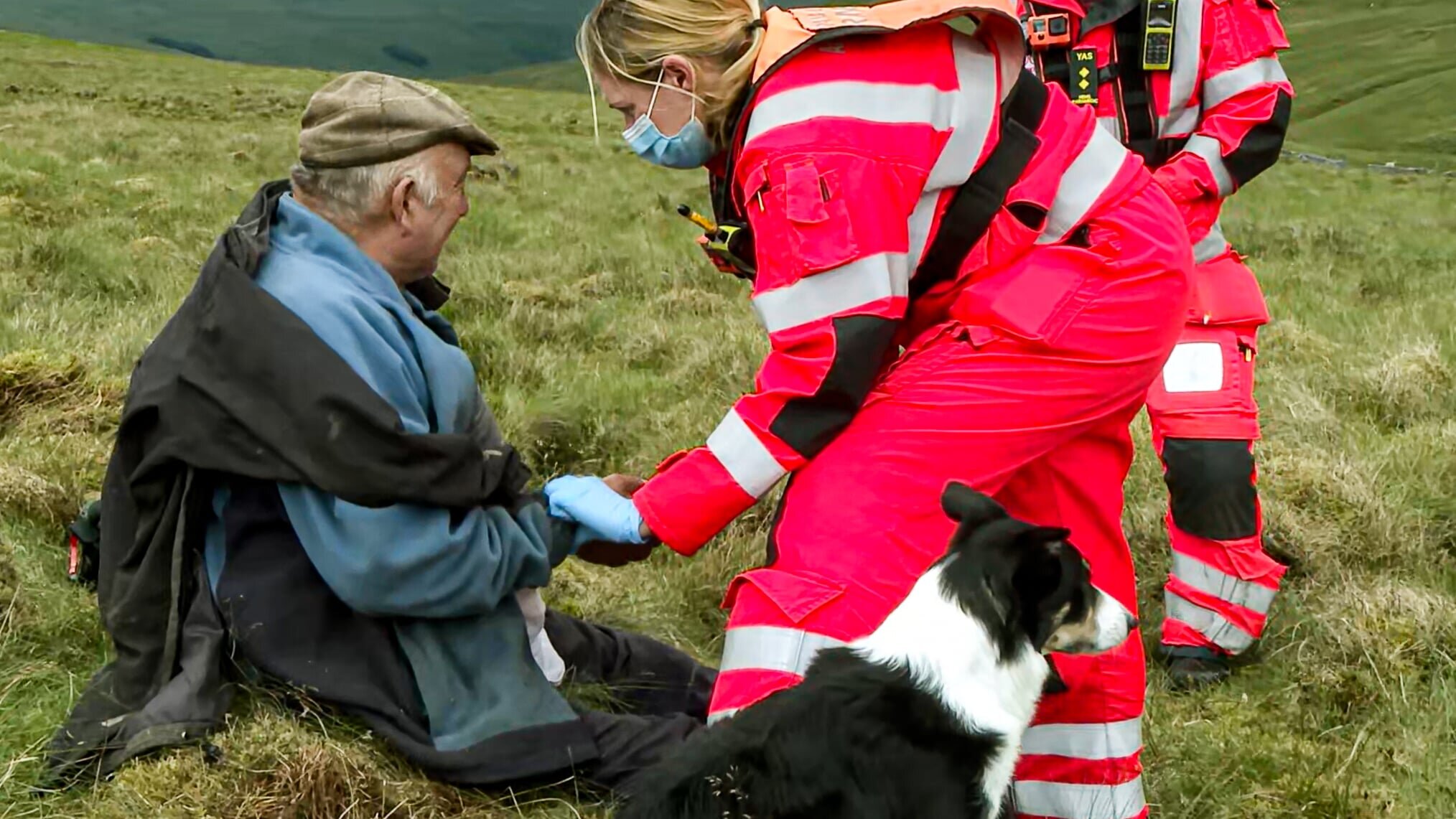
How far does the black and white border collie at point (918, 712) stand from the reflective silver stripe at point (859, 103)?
87cm

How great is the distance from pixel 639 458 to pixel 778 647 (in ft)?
10.6

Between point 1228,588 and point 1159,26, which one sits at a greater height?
point 1159,26

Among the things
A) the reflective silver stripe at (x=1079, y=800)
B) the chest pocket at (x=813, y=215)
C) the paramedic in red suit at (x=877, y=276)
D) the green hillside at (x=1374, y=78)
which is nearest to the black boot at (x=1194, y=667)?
the reflective silver stripe at (x=1079, y=800)

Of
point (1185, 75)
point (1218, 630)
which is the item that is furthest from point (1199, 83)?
point (1218, 630)

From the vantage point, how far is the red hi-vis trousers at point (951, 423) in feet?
9.94

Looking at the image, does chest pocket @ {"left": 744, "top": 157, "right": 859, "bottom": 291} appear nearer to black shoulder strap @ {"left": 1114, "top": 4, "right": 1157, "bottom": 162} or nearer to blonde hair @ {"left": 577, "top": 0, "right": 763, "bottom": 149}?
blonde hair @ {"left": 577, "top": 0, "right": 763, "bottom": 149}

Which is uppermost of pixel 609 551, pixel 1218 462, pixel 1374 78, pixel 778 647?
pixel 778 647

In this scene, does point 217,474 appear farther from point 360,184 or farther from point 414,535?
point 360,184

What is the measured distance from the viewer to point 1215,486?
4719 mm

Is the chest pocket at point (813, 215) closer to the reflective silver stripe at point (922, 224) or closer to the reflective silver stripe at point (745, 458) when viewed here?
the reflective silver stripe at point (922, 224)

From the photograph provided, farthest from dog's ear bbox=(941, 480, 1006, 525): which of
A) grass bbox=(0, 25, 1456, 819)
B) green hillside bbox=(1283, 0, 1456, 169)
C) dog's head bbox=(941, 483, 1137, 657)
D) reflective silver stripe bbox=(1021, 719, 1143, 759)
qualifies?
green hillside bbox=(1283, 0, 1456, 169)

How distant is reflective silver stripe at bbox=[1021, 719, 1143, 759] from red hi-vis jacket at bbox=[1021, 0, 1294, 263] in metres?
2.15

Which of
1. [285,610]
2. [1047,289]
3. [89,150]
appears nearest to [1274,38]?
[1047,289]

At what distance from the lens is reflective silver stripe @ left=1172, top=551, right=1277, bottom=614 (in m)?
4.76
